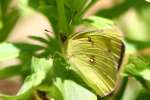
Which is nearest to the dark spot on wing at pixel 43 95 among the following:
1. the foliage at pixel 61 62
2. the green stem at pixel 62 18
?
the foliage at pixel 61 62

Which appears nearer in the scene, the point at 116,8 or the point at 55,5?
the point at 55,5

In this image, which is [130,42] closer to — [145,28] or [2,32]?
[2,32]

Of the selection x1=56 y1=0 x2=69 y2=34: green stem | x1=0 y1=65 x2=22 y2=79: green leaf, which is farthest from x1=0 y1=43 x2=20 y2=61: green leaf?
x1=56 y1=0 x2=69 y2=34: green stem

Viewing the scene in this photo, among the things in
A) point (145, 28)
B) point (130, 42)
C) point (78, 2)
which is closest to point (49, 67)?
point (78, 2)

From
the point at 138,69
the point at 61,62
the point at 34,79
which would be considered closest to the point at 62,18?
the point at 61,62

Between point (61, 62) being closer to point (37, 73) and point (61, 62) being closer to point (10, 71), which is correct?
point (37, 73)

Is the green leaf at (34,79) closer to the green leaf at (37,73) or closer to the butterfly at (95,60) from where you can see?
the green leaf at (37,73)
